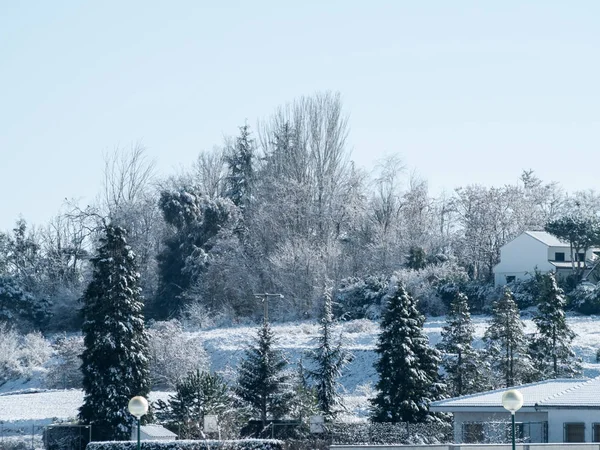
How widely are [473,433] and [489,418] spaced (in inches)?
26.5

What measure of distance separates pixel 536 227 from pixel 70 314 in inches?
1246

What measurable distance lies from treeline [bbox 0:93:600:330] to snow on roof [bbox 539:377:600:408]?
118 feet

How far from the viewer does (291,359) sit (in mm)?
57938

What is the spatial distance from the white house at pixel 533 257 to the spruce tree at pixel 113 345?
31.1 meters

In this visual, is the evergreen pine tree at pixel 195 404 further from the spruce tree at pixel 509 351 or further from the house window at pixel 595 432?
the house window at pixel 595 432

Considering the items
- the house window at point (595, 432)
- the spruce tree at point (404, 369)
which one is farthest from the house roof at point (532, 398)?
the spruce tree at point (404, 369)

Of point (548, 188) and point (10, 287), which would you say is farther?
point (548, 188)

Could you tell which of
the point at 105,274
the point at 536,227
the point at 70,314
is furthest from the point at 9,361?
the point at 536,227

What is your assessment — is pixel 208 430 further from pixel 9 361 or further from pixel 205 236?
pixel 205 236

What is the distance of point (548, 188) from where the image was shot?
92.6m

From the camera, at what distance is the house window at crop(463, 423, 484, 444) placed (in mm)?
37406

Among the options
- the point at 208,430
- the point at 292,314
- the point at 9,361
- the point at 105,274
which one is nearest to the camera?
the point at 208,430

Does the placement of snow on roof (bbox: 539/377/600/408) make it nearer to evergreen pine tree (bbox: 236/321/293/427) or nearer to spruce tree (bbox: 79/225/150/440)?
evergreen pine tree (bbox: 236/321/293/427)

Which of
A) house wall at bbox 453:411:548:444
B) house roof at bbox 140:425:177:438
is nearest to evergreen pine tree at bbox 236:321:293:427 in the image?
house roof at bbox 140:425:177:438
